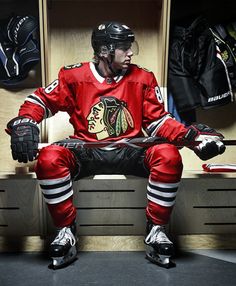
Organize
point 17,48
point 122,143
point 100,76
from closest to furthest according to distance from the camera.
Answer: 1. point 122,143
2. point 100,76
3. point 17,48

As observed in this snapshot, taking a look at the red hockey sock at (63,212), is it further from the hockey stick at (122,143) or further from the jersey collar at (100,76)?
the jersey collar at (100,76)

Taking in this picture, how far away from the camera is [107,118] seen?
1.93 meters

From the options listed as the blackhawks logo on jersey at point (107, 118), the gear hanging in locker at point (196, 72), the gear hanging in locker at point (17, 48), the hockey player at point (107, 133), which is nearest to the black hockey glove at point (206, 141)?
the hockey player at point (107, 133)

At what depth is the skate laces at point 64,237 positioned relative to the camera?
1745mm

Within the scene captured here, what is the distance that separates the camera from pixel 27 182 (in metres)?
1.98

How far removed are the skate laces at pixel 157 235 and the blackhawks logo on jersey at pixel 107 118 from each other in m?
0.39

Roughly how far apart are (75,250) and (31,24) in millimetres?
984

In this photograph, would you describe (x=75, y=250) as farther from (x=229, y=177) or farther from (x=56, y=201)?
(x=229, y=177)

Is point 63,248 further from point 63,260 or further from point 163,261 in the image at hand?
point 163,261

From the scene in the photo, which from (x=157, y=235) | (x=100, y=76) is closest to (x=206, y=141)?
(x=157, y=235)

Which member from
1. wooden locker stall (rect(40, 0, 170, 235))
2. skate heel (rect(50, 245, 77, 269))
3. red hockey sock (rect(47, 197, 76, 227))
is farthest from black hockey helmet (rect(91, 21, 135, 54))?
skate heel (rect(50, 245, 77, 269))

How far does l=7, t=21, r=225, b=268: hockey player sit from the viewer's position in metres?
1.75

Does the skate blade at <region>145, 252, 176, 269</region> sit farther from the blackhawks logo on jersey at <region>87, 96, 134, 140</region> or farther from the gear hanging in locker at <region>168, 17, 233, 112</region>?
the gear hanging in locker at <region>168, 17, 233, 112</region>

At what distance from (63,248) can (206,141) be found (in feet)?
2.01
